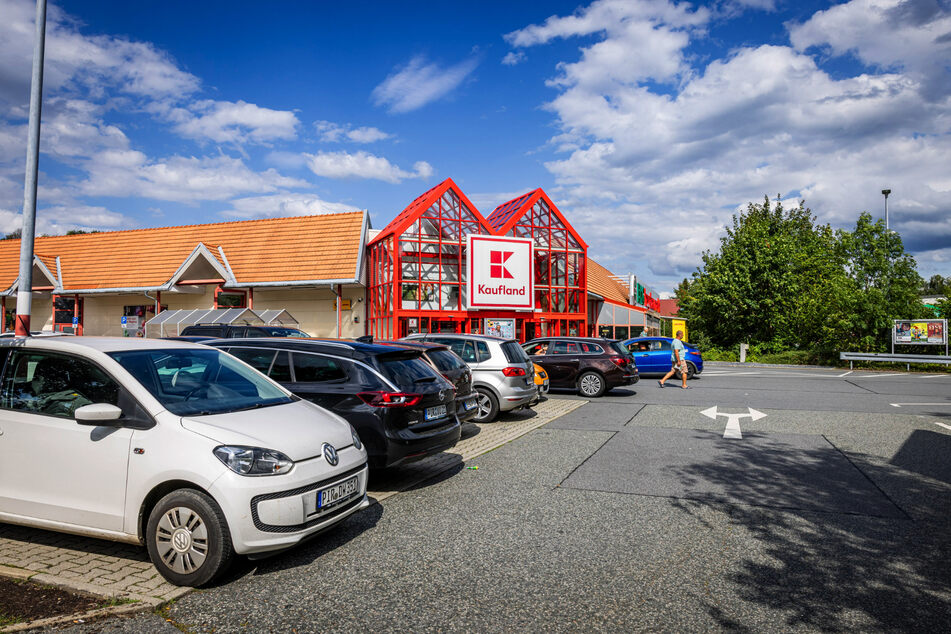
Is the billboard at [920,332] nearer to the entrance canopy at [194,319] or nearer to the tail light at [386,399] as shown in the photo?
the entrance canopy at [194,319]

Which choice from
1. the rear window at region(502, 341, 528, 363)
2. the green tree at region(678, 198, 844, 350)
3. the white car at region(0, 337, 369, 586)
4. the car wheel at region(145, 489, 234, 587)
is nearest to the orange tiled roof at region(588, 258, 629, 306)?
the green tree at region(678, 198, 844, 350)

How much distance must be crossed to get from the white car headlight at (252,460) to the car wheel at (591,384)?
1215 cm

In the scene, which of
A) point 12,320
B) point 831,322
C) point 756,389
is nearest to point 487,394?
point 756,389

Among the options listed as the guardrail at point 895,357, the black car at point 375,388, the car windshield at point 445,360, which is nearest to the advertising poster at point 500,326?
the car windshield at point 445,360

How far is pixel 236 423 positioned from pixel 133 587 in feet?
3.98

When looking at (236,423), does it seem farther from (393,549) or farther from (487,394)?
(487,394)

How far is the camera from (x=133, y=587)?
400cm

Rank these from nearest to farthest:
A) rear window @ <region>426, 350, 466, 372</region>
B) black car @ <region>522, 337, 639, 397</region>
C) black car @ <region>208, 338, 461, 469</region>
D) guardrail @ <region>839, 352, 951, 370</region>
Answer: black car @ <region>208, 338, 461, 469</region>, rear window @ <region>426, 350, 466, 372</region>, black car @ <region>522, 337, 639, 397</region>, guardrail @ <region>839, 352, 951, 370</region>

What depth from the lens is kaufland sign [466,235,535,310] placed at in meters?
24.0

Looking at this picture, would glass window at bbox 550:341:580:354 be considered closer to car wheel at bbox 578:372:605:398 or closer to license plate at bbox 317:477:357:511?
car wheel at bbox 578:372:605:398

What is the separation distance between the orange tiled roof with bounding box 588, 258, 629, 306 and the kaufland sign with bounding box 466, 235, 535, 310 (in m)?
9.49

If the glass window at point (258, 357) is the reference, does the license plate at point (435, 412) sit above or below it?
below

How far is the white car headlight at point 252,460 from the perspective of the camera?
4016 mm

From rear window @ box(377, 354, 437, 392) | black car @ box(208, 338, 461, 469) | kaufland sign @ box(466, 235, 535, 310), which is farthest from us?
kaufland sign @ box(466, 235, 535, 310)
